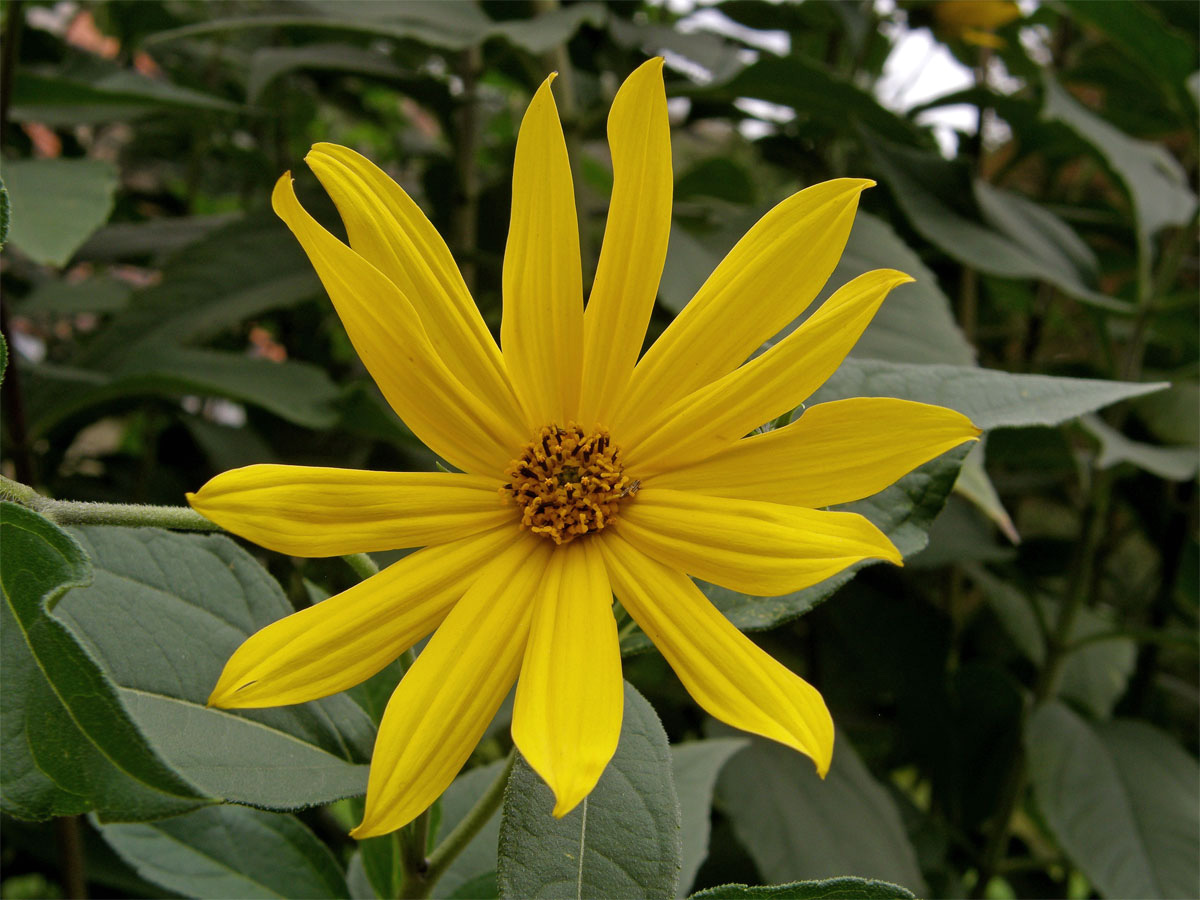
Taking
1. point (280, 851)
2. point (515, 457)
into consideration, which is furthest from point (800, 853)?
point (515, 457)

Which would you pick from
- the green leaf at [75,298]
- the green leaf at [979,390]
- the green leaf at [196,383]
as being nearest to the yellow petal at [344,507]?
the green leaf at [979,390]

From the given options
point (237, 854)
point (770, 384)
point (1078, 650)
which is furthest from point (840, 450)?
point (1078, 650)

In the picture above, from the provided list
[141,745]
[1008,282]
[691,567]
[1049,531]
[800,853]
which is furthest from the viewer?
[1049,531]

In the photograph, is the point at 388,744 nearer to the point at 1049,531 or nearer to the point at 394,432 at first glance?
the point at 394,432

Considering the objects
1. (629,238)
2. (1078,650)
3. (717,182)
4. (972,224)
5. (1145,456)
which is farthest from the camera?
(717,182)

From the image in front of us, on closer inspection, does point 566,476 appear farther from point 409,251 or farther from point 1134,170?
point 1134,170

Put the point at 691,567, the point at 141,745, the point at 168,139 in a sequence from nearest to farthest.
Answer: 1. the point at 141,745
2. the point at 691,567
3. the point at 168,139

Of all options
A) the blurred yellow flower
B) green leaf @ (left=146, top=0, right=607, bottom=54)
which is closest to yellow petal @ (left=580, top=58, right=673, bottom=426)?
green leaf @ (left=146, top=0, right=607, bottom=54)
